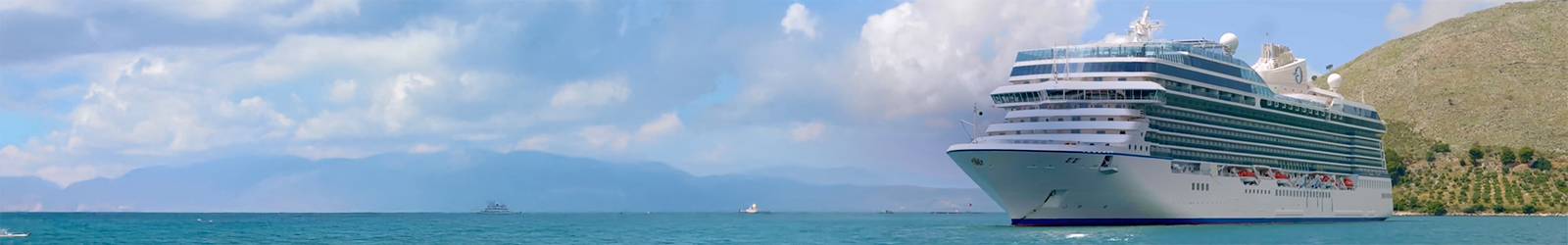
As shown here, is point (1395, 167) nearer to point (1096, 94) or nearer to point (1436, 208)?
point (1436, 208)

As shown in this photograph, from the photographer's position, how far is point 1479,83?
17500 centimetres

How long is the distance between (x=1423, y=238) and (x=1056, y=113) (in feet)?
62.4

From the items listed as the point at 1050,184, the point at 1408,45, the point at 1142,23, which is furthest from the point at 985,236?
the point at 1408,45

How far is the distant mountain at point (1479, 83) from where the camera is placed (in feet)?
546

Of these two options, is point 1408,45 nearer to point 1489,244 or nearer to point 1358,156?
point 1358,156

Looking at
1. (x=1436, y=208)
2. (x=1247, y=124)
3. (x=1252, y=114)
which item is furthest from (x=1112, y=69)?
(x=1436, y=208)

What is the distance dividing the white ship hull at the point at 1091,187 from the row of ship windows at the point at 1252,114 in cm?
376

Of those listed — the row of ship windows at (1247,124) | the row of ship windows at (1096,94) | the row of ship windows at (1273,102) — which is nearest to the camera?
the row of ship windows at (1096,94)

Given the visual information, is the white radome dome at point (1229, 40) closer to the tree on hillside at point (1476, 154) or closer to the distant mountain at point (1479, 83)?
the tree on hillside at point (1476, 154)

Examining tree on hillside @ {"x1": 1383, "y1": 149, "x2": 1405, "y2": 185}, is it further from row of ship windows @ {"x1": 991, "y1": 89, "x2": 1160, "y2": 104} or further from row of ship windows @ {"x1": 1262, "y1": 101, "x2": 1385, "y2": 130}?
row of ship windows @ {"x1": 991, "y1": 89, "x2": 1160, "y2": 104}

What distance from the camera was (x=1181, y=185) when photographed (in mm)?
76000

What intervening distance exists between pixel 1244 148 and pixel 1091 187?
1490 centimetres

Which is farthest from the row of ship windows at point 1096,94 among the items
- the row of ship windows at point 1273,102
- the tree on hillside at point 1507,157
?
the tree on hillside at point 1507,157

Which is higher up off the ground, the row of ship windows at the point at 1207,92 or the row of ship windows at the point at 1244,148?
the row of ship windows at the point at 1207,92
